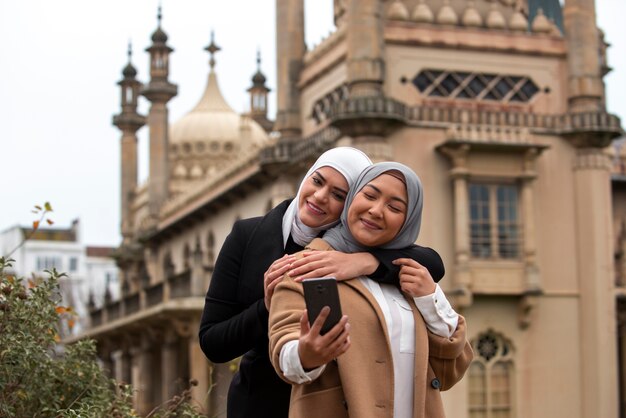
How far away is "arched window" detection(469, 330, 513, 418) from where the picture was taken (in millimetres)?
27375

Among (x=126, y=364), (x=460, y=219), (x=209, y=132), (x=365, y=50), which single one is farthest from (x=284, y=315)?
(x=209, y=132)

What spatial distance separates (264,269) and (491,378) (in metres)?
22.7

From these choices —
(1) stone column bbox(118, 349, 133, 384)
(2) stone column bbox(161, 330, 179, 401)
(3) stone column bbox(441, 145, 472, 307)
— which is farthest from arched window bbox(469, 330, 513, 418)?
(1) stone column bbox(118, 349, 133, 384)

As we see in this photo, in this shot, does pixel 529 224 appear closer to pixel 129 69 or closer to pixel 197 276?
pixel 197 276

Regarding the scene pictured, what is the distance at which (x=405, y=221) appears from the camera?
5117 millimetres

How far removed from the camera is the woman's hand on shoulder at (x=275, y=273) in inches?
197

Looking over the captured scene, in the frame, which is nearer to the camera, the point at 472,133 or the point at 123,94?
the point at 472,133

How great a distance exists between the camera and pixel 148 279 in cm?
3891

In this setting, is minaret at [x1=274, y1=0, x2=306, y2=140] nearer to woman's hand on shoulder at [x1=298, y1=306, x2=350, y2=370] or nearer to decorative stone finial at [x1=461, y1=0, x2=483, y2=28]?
decorative stone finial at [x1=461, y1=0, x2=483, y2=28]

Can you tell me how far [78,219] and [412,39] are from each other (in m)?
62.2

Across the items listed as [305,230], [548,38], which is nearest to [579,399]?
[548,38]

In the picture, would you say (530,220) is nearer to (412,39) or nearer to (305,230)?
(412,39)

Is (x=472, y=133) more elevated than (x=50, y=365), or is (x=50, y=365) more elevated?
(x=472, y=133)

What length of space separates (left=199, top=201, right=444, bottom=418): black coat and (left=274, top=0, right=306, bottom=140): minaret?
25.5 metres
